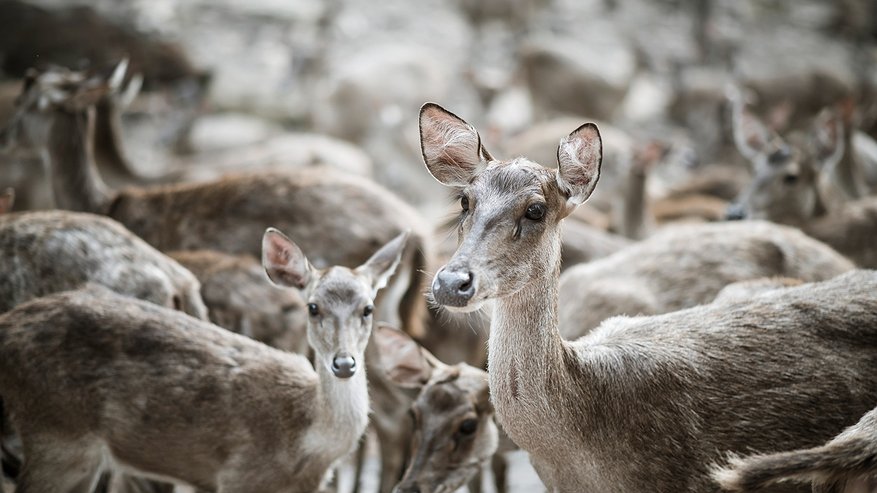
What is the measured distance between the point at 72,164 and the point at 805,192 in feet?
17.0

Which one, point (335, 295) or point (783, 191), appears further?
point (783, 191)

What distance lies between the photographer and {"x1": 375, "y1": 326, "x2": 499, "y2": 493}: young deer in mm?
4969

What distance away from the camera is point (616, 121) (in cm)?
1695

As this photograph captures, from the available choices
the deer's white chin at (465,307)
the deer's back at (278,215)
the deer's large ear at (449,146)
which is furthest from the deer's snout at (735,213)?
the deer's white chin at (465,307)

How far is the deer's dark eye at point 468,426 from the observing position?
5.08m

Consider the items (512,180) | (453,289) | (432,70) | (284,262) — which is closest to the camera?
(453,289)

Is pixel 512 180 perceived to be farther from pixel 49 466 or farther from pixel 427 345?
pixel 427 345

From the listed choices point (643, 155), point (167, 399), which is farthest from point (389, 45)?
point (167, 399)

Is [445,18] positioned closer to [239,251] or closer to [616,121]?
[616,121]

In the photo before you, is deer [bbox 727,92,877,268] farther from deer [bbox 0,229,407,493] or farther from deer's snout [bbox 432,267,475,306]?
deer's snout [bbox 432,267,475,306]

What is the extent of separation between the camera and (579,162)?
3906 mm

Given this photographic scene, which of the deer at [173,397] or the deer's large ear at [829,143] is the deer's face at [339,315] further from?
the deer's large ear at [829,143]

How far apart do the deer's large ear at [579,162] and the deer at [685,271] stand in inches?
73.3

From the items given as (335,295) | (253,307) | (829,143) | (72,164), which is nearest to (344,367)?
(335,295)
